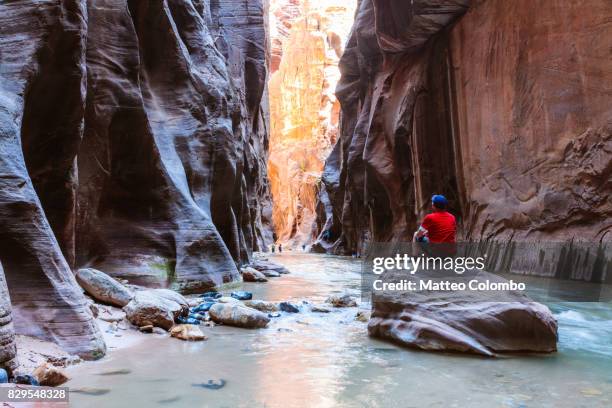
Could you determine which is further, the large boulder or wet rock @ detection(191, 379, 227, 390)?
the large boulder

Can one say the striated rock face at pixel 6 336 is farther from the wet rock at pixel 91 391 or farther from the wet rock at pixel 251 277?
the wet rock at pixel 251 277

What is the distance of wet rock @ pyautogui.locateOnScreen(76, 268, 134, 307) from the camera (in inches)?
266

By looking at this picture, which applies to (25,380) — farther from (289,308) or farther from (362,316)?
(289,308)

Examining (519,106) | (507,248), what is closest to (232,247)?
(507,248)

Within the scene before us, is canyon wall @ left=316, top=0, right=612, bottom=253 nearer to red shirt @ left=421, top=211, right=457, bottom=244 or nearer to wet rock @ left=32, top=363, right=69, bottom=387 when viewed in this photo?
red shirt @ left=421, top=211, right=457, bottom=244

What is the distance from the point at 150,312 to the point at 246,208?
14986 millimetres

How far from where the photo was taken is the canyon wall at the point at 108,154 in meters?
4.73

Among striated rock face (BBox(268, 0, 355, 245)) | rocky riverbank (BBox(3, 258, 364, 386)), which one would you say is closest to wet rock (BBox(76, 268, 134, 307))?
rocky riverbank (BBox(3, 258, 364, 386))

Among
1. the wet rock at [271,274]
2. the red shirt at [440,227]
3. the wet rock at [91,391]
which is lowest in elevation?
the wet rock at [271,274]

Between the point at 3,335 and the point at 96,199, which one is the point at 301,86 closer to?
Result: the point at 96,199

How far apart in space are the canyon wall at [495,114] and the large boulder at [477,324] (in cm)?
686

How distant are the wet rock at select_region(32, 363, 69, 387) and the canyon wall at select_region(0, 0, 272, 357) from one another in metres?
0.75

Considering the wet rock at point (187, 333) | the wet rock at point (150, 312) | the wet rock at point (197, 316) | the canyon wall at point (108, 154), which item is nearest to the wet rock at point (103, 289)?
the canyon wall at point (108, 154)

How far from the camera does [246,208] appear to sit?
2088cm
